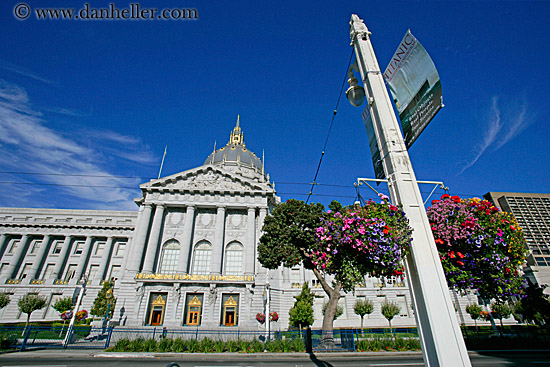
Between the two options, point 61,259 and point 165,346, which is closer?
point 165,346

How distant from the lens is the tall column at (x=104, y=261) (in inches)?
1924

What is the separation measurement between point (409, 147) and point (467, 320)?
5023cm

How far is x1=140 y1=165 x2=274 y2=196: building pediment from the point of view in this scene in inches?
1649

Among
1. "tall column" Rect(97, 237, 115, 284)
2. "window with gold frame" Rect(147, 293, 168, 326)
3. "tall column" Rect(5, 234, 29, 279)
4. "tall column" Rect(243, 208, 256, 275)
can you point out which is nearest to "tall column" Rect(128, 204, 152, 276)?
"window with gold frame" Rect(147, 293, 168, 326)

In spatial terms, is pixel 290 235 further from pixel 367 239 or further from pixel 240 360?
pixel 367 239

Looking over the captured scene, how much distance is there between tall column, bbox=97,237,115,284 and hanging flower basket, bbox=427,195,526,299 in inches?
2190

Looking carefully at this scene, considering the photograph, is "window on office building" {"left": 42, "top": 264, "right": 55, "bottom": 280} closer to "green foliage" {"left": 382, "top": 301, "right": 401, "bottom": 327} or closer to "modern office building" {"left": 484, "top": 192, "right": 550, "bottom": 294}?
"green foliage" {"left": 382, "top": 301, "right": 401, "bottom": 327}

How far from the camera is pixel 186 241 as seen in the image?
38.6 metres

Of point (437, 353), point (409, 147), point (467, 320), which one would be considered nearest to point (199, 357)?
point (437, 353)

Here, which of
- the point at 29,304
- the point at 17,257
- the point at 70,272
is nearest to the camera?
the point at 29,304

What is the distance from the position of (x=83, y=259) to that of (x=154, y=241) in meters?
21.6

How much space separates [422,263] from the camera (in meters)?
5.19

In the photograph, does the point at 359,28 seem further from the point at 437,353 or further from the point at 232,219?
the point at 232,219

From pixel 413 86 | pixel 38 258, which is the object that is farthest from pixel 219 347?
pixel 38 258
